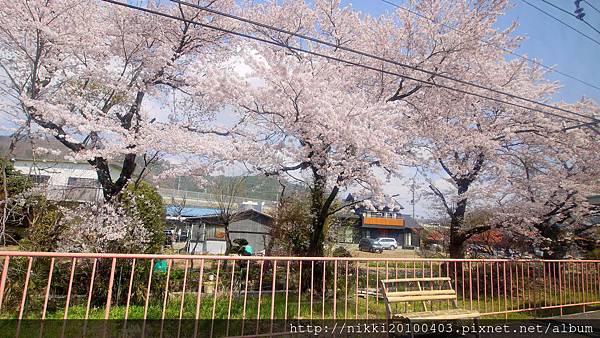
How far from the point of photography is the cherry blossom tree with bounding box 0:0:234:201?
24.0 ft

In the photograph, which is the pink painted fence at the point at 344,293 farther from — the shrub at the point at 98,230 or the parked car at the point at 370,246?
the parked car at the point at 370,246

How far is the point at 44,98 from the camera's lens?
7680 millimetres

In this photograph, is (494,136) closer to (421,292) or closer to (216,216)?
(421,292)

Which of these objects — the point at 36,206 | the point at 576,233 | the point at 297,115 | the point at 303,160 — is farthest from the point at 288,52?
the point at 576,233

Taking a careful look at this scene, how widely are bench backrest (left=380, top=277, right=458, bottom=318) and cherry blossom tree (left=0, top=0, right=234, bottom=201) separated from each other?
17.5 ft

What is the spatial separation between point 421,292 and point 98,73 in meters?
8.09

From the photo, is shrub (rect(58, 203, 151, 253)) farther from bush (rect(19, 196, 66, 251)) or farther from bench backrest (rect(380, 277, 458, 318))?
bench backrest (rect(380, 277, 458, 318))

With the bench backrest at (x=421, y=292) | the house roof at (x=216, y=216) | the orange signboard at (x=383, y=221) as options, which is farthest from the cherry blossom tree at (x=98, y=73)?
the orange signboard at (x=383, y=221)

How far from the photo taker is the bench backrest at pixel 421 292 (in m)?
4.37

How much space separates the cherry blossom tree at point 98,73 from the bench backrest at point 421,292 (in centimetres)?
533

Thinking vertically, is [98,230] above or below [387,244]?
above

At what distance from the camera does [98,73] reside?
796 centimetres

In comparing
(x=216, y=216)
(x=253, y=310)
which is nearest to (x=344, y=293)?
(x=253, y=310)

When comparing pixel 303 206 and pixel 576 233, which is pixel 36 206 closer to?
pixel 303 206
